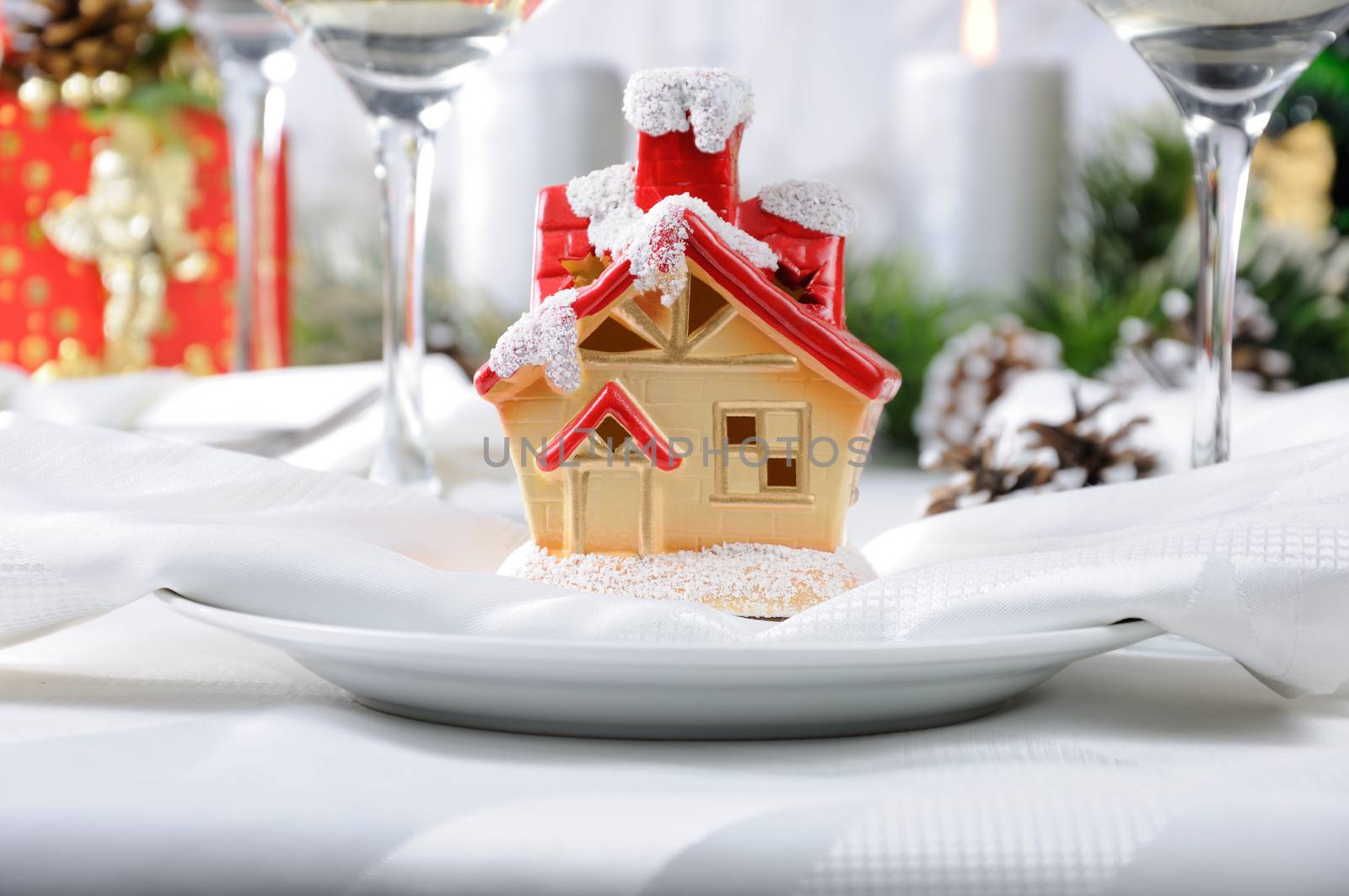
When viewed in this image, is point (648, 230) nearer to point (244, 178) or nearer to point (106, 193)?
point (244, 178)

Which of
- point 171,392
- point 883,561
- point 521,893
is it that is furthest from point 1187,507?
point 171,392

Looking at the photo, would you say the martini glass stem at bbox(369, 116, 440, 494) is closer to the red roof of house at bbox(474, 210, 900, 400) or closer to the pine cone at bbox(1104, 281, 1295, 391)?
the red roof of house at bbox(474, 210, 900, 400)

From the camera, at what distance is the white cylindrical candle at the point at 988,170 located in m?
0.91

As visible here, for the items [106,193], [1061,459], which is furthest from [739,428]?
Answer: [106,193]

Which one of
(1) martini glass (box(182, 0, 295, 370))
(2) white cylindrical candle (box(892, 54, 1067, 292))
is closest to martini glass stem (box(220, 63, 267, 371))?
(1) martini glass (box(182, 0, 295, 370))

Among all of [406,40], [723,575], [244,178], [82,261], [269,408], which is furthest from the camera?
[82,261]

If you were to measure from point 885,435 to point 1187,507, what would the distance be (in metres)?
0.56

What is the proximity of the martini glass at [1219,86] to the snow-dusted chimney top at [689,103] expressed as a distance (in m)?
0.13

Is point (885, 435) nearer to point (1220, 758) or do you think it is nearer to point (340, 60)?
point (340, 60)

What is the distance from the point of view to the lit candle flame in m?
0.90

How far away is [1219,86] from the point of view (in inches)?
13.8

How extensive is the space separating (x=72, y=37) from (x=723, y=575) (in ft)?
2.33

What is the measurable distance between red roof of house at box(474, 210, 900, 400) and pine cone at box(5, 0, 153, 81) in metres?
0.67

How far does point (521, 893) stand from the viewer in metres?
0.15
